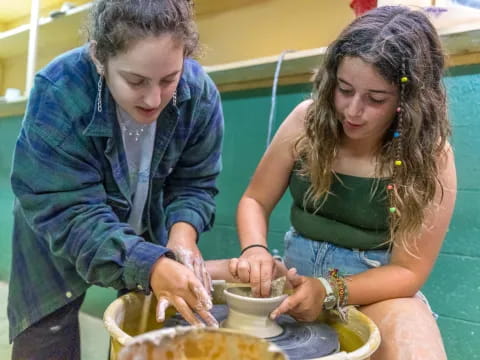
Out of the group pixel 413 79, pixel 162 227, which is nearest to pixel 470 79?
pixel 413 79

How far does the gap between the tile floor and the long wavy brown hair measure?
121cm

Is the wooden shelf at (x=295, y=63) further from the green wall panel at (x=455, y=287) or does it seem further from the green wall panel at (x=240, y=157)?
the green wall panel at (x=455, y=287)

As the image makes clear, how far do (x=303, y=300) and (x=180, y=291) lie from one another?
0.24 meters

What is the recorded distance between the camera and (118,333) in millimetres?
689

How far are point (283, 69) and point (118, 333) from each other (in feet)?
3.71

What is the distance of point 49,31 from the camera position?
2.47m

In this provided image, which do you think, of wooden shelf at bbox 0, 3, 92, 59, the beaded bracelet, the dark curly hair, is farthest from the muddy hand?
wooden shelf at bbox 0, 3, 92, 59

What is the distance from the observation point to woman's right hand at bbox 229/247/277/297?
2.97ft

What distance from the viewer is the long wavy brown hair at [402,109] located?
93 centimetres

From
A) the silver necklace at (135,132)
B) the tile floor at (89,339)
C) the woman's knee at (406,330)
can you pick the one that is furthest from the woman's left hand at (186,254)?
the tile floor at (89,339)

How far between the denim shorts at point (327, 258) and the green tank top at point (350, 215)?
1 centimetres

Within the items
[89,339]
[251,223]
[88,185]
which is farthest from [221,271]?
[89,339]

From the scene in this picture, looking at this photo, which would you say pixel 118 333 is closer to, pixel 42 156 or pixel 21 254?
pixel 42 156

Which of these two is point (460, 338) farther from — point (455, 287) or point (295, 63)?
point (295, 63)
